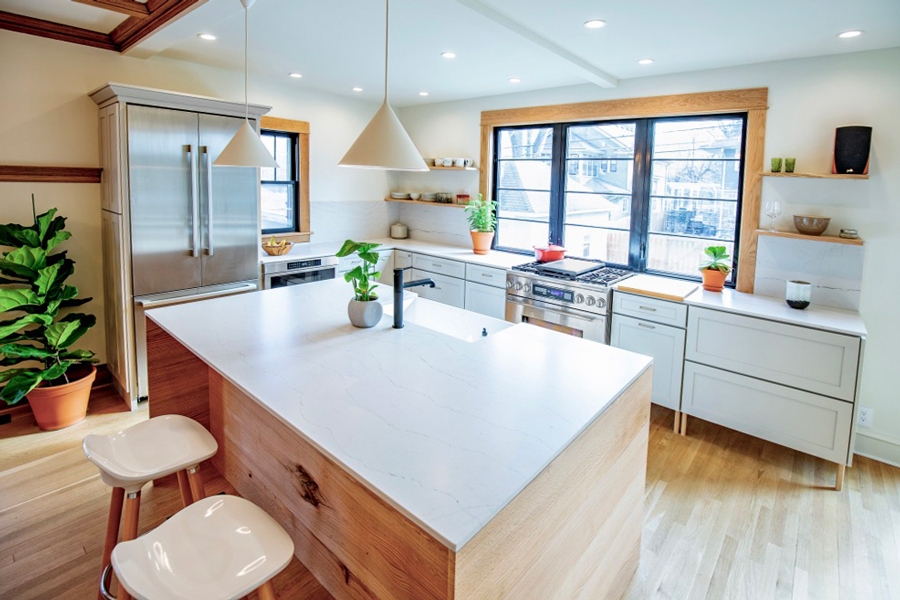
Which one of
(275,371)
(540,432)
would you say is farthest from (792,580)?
(275,371)

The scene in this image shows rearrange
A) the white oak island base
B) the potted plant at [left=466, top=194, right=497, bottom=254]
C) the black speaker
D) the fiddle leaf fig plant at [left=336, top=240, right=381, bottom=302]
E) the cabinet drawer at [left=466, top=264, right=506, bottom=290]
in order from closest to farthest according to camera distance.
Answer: the white oak island base
the fiddle leaf fig plant at [left=336, top=240, right=381, bottom=302]
the black speaker
the cabinet drawer at [left=466, top=264, right=506, bottom=290]
the potted plant at [left=466, top=194, right=497, bottom=254]

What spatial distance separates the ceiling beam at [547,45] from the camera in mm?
2593

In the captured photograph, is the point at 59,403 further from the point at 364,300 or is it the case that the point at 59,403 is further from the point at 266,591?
the point at 266,591

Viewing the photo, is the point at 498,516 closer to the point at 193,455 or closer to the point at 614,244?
the point at 193,455

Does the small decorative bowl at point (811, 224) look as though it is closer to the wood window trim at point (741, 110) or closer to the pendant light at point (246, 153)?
the wood window trim at point (741, 110)

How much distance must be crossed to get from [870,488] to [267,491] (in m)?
3.24

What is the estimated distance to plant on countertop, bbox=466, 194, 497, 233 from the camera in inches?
199

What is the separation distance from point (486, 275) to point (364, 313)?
2312 millimetres

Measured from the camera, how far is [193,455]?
189 centimetres

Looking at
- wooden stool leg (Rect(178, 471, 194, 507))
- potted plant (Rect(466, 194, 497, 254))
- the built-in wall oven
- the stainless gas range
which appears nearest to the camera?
wooden stool leg (Rect(178, 471, 194, 507))

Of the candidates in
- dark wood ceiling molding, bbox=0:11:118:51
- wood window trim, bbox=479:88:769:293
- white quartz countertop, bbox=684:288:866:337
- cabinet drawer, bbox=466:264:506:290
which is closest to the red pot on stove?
cabinet drawer, bbox=466:264:506:290

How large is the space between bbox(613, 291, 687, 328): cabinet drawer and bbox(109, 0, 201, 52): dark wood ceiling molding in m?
3.11

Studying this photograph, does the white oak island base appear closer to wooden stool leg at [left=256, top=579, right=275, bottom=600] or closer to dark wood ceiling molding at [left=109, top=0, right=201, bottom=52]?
wooden stool leg at [left=256, top=579, right=275, bottom=600]

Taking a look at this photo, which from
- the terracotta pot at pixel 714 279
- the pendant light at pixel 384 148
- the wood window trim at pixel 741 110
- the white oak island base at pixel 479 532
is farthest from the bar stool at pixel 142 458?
the wood window trim at pixel 741 110
